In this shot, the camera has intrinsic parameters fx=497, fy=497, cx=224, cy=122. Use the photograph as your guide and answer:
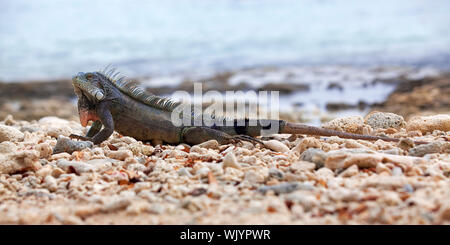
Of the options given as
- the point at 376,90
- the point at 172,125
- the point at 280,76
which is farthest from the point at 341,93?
the point at 172,125

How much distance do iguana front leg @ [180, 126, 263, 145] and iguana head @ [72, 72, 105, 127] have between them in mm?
1182

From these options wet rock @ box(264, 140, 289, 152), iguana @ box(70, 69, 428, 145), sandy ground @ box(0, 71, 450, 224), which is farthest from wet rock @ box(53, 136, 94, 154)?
wet rock @ box(264, 140, 289, 152)

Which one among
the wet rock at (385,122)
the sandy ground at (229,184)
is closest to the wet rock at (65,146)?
the sandy ground at (229,184)

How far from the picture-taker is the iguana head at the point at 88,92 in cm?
630

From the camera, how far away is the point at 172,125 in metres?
6.54

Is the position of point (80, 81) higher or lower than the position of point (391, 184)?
higher

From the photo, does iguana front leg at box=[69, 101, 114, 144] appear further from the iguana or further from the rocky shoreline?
the rocky shoreline

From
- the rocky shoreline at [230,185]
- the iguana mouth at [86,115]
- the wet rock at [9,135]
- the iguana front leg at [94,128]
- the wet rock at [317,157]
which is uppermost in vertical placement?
the iguana mouth at [86,115]

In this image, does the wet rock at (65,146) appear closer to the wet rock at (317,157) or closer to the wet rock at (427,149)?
the wet rock at (317,157)

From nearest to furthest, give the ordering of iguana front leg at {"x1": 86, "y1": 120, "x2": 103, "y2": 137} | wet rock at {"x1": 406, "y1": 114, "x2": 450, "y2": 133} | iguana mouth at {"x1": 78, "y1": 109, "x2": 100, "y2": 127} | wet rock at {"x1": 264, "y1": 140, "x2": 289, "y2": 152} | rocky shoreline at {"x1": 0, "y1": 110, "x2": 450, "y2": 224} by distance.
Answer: rocky shoreline at {"x1": 0, "y1": 110, "x2": 450, "y2": 224} → wet rock at {"x1": 264, "y1": 140, "x2": 289, "y2": 152} → wet rock at {"x1": 406, "y1": 114, "x2": 450, "y2": 133} → iguana mouth at {"x1": 78, "y1": 109, "x2": 100, "y2": 127} → iguana front leg at {"x1": 86, "y1": 120, "x2": 103, "y2": 137}

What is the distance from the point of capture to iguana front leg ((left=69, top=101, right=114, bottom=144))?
6.13 meters

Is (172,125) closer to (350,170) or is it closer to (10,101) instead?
(350,170)

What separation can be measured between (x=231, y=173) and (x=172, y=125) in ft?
8.16

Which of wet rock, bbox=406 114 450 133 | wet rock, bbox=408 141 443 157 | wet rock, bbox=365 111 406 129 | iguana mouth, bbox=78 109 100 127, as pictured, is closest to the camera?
wet rock, bbox=408 141 443 157
